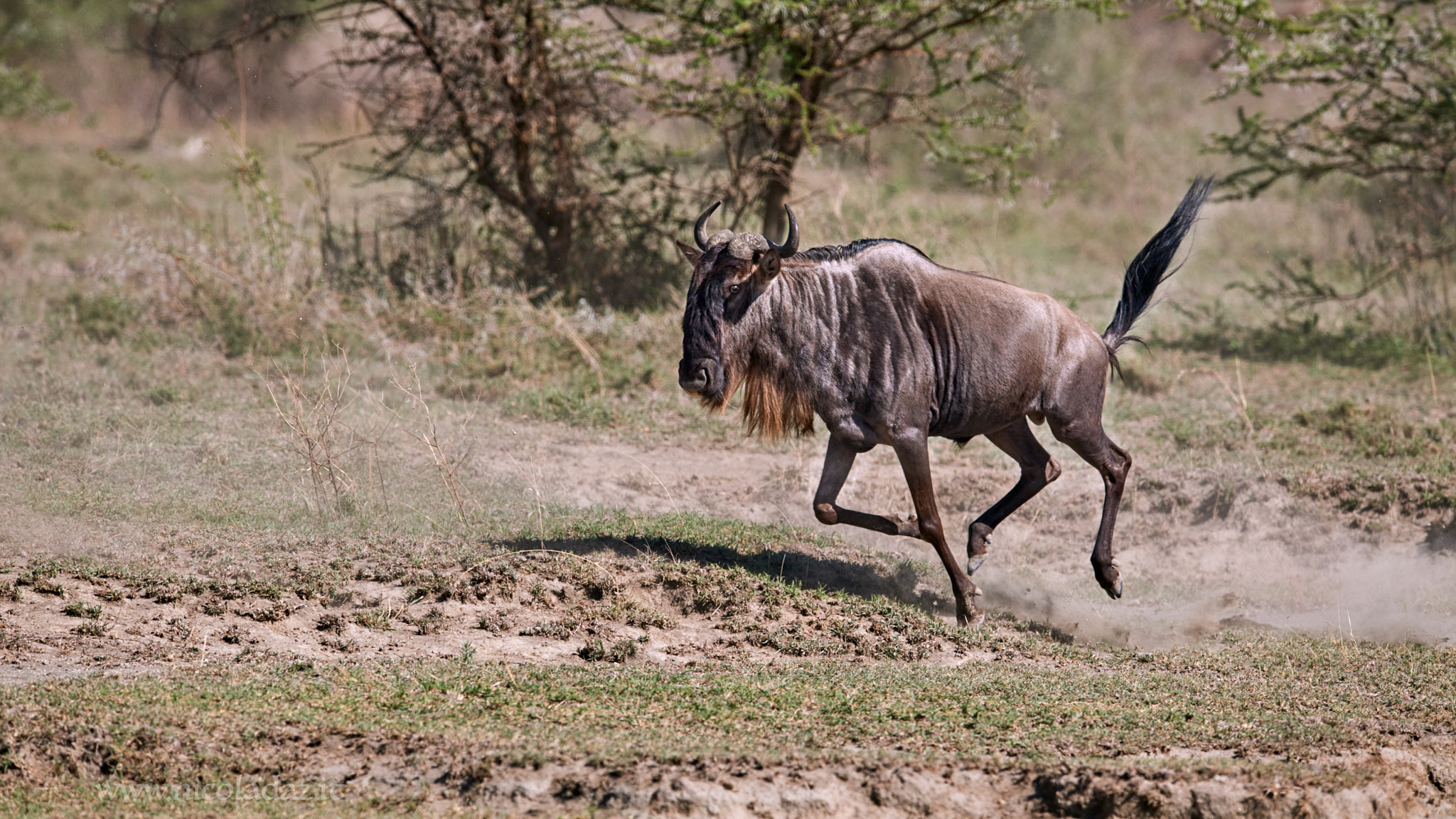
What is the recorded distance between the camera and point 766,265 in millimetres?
5996

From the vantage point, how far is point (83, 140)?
65.0 ft

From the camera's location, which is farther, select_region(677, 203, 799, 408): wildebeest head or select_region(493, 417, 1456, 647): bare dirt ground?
select_region(493, 417, 1456, 647): bare dirt ground

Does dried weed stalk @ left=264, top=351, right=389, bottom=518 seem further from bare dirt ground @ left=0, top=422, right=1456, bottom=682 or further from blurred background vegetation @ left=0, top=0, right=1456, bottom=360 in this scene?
blurred background vegetation @ left=0, top=0, right=1456, bottom=360

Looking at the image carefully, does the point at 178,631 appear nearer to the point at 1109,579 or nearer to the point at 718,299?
the point at 718,299

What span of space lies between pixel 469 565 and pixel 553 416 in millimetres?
3234

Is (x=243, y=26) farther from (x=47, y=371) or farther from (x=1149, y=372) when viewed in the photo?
(x=1149, y=372)

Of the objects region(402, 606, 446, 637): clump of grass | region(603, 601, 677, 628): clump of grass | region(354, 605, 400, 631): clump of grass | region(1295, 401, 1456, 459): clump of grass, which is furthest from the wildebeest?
region(1295, 401, 1456, 459): clump of grass

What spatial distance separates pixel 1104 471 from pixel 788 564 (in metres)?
1.76

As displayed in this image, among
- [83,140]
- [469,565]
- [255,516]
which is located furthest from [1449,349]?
[83,140]

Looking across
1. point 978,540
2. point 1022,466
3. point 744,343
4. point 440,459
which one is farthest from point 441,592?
point 1022,466

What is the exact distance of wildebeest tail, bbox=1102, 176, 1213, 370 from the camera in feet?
22.8

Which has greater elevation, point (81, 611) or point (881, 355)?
point (881, 355)

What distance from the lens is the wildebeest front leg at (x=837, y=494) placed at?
20.5 ft

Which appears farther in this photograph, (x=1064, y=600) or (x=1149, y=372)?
(x=1149, y=372)
